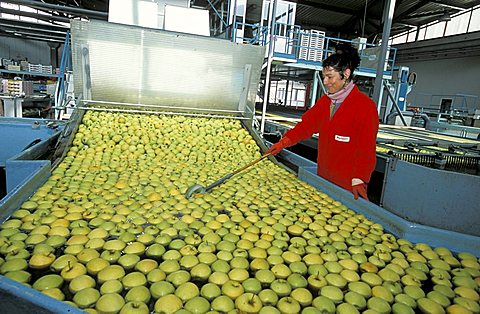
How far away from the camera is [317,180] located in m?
2.80

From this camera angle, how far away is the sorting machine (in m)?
3.97

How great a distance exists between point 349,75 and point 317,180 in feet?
3.16

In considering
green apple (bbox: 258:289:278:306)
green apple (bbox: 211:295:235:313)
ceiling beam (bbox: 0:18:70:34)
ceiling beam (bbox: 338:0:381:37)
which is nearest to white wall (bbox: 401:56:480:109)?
ceiling beam (bbox: 338:0:381:37)

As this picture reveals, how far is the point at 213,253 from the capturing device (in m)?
1.60

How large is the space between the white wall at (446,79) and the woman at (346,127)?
1804 cm

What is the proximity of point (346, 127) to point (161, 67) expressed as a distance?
292 cm

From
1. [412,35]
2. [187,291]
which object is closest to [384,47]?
[187,291]

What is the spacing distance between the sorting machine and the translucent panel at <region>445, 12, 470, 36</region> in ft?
62.5

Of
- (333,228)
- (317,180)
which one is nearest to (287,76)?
(317,180)

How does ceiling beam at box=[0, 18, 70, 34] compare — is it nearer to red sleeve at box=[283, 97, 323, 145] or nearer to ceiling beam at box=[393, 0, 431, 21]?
red sleeve at box=[283, 97, 323, 145]

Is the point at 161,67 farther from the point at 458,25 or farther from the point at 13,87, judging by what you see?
the point at 458,25

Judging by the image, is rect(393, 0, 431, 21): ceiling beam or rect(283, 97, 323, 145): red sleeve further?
rect(393, 0, 431, 21): ceiling beam

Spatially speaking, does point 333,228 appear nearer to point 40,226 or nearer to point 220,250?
point 220,250

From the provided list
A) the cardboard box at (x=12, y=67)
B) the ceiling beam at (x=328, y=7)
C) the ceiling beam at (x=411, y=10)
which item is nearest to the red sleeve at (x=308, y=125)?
the cardboard box at (x=12, y=67)
